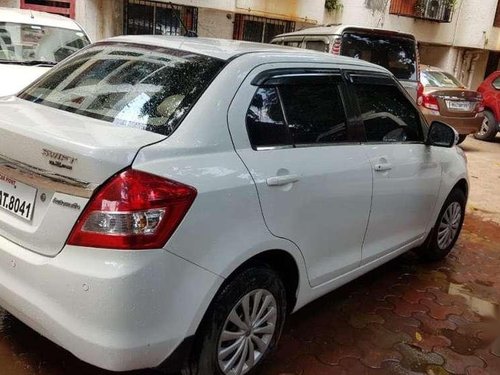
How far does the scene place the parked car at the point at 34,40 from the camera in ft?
20.5

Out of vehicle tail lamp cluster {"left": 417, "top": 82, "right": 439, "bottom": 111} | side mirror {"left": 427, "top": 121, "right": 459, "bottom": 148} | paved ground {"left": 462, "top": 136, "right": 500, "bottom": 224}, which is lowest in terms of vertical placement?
paved ground {"left": 462, "top": 136, "right": 500, "bottom": 224}

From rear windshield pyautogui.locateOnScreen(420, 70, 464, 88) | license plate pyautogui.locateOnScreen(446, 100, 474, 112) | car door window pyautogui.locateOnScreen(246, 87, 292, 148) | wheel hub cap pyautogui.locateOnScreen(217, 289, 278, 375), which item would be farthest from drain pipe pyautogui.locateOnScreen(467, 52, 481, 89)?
wheel hub cap pyautogui.locateOnScreen(217, 289, 278, 375)

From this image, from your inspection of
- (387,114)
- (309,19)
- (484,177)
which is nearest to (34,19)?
(387,114)

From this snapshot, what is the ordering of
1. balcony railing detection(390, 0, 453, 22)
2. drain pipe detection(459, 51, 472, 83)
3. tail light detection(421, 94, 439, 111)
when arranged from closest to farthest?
tail light detection(421, 94, 439, 111) < balcony railing detection(390, 0, 453, 22) < drain pipe detection(459, 51, 472, 83)

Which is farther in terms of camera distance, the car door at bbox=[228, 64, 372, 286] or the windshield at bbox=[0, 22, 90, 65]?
the windshield at bbox=[0, 22, 90, 65]

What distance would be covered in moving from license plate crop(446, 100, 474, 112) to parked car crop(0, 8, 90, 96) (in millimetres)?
6624

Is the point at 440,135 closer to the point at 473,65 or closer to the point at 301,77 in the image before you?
the point at 301,77

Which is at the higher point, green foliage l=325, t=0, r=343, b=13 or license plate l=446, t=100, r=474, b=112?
green foliage l=325, t=0, r=343, b=13

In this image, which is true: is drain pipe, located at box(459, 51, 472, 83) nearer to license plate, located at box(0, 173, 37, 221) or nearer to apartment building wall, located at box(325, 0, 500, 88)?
apartment building wall, located at box(325, 0, 500, 88)

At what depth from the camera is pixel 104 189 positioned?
74.5 inches

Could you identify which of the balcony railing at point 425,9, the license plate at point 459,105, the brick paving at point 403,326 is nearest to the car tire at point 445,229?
the brick paving at point 403,326

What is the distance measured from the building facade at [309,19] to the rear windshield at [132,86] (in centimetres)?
536

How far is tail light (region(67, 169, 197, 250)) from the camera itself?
6.19 feet

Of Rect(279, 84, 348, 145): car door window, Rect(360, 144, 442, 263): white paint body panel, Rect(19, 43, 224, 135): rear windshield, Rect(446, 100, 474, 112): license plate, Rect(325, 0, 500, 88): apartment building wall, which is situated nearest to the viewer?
Rect(19, 43, 224, 135): rear windshield
